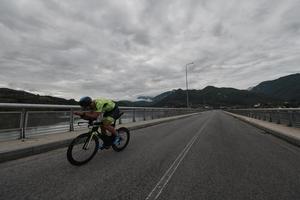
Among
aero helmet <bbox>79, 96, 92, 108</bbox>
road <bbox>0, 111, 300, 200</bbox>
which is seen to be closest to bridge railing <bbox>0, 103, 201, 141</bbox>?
road <bbox>0, 111, 300, 200</bbox>

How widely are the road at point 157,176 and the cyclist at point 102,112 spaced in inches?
33.1

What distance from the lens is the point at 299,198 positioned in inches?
159

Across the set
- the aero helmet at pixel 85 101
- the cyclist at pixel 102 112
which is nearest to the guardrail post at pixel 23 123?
the cyclist at pixel 102 112

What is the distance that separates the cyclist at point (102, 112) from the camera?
22.1 feet

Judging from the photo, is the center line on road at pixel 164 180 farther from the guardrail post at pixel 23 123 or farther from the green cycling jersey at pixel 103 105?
the guardrail post at pixel 23 123

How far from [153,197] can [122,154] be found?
376 cm

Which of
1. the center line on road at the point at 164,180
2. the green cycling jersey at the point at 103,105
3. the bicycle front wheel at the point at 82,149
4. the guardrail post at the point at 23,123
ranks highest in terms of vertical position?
the green cycling jersey at the point at 103,105

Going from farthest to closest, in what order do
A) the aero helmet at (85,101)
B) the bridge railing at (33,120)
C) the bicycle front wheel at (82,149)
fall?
the bridge railing at (33,120) → the aero helmet at (85,101) → the bicycle front wheel at (82,149)

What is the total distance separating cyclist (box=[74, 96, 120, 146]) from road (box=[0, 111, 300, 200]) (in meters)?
0.84

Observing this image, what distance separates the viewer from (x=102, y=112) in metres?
7.38

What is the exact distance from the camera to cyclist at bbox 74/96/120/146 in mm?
6742

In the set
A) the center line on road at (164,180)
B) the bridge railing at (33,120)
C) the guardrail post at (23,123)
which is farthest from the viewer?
the guardrail post at (23,123)

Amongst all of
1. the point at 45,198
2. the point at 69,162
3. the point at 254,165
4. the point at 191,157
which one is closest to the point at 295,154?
the point at 254,165

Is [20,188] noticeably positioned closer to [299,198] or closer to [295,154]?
[299,198]
